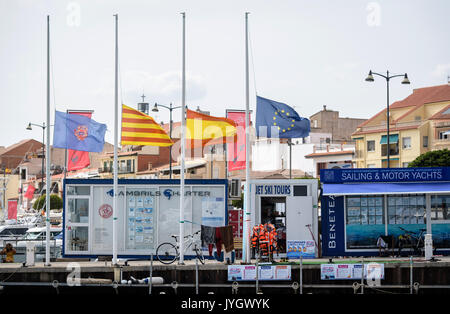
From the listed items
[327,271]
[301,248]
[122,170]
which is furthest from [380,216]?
[122,170]

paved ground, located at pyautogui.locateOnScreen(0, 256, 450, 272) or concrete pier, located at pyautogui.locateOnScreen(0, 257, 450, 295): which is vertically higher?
paved ground, located at pyautogui.locateOnScreen(0, 256, 450, 272)

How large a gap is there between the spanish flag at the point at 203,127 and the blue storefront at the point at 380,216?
421 cm

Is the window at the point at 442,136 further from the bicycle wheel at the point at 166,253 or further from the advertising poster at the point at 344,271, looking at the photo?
the advertising poster at the point at 344,271

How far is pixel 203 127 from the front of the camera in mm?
25172

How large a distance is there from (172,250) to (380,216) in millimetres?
7618

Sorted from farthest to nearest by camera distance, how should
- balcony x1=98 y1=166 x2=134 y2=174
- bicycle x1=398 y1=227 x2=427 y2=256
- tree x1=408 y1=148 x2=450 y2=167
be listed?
1. balcony x1=98 y1=166 x2=134 y2=174
2. tree x1=408 y1=148 x2=450 y2=167
3. bicycle x1=398 y1=227 x2=427 y2=256

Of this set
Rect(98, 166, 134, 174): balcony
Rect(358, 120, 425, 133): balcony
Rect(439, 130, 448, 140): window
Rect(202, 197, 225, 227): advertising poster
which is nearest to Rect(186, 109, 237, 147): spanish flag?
Rect(202, 197, 225, 227): advertising poster

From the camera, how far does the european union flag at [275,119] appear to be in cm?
2503

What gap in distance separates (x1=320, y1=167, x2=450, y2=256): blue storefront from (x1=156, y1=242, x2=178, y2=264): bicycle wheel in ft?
17.8

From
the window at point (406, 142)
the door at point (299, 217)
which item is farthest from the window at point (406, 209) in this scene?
the window at point (406, 142)

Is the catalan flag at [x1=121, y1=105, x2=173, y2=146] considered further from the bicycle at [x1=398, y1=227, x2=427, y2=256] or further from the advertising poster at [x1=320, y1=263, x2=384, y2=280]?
the bicycle at [x1=398, y1=227, x2=427, y2=256]

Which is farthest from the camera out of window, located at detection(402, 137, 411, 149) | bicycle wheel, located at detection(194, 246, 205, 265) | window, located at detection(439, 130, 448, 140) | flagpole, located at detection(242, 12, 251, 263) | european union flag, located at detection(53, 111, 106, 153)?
window, located at detection(402, 137, 411, 149)

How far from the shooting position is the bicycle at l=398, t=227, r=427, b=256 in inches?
981
